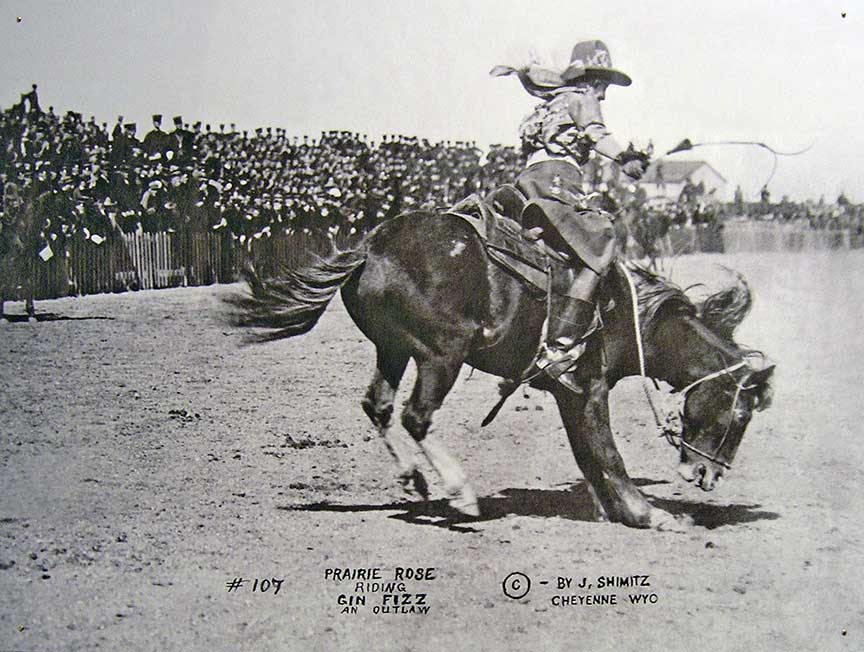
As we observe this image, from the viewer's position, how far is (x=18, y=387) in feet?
12.7

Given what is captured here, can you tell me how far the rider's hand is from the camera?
383 centimetres

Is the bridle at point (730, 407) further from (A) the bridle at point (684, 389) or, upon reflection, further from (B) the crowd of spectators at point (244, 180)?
(B) the crowd of spectators at point (244, 180)

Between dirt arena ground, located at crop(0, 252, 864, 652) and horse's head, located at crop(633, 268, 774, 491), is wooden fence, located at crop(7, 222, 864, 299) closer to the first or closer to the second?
dirt arena ground, located at crop(0, 252, 864, 652)

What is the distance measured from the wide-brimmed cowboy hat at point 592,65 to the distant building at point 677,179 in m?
0.42

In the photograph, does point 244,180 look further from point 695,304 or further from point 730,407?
point 730,407

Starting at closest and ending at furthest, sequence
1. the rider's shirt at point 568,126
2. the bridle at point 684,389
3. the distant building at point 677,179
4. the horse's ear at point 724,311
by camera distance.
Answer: the rider's shirt at point 568,126
the bridle at point 684,389
the horse's ear at point 724,311
the distant building at point 677,179

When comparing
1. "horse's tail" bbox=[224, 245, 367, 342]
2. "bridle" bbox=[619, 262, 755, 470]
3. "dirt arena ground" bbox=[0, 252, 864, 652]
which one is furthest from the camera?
"bridle" bbox=[619, 262, 755, 470]

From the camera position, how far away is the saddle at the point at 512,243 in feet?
12.5

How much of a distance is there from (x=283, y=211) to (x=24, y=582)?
2.01 m

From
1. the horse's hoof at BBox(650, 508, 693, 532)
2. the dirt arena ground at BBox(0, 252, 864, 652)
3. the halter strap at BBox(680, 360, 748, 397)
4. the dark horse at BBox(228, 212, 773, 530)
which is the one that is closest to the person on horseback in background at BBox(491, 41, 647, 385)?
the dark horse at BBox(228, 212, 773, 530)

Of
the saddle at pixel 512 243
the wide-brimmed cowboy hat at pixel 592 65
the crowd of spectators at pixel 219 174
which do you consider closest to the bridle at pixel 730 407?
the saddle at pixel 512 243

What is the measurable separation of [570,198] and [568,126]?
1.00 feet

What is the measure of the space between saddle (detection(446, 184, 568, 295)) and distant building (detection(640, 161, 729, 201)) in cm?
67

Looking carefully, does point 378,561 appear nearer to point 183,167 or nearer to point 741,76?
point 183,167
